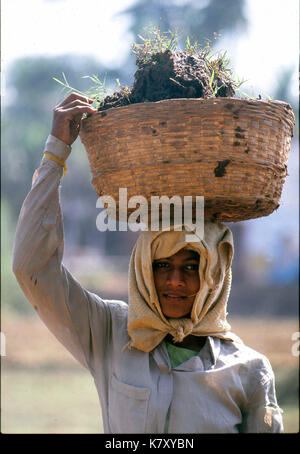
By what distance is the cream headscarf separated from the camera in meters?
2.17

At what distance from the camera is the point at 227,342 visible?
2.31 m

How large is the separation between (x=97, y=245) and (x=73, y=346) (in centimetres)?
1140

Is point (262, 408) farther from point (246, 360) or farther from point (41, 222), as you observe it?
point (41, 222)

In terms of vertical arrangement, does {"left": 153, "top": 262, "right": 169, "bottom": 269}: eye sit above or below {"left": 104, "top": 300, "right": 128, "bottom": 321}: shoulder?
above

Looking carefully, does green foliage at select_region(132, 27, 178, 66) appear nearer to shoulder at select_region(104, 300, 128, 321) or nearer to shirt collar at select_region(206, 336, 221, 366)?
shoulder at select_region(104, 300, 128, 321)

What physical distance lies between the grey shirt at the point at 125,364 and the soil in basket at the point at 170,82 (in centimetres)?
31

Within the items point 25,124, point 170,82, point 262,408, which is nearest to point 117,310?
point 262,408

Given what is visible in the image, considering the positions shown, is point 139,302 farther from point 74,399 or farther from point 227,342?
point 74,399

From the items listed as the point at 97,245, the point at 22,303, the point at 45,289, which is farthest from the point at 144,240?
the point at 97,245

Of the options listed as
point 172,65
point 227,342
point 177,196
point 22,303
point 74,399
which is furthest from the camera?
point 22,303

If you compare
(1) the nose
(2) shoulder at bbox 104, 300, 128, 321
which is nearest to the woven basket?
(1) the nose

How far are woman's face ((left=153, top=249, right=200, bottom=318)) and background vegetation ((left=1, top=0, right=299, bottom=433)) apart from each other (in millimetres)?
2254

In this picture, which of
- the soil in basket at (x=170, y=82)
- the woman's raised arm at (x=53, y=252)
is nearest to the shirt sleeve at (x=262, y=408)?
the woman's raised arm at (x=53, y=252)

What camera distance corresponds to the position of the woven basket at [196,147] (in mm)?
1941
